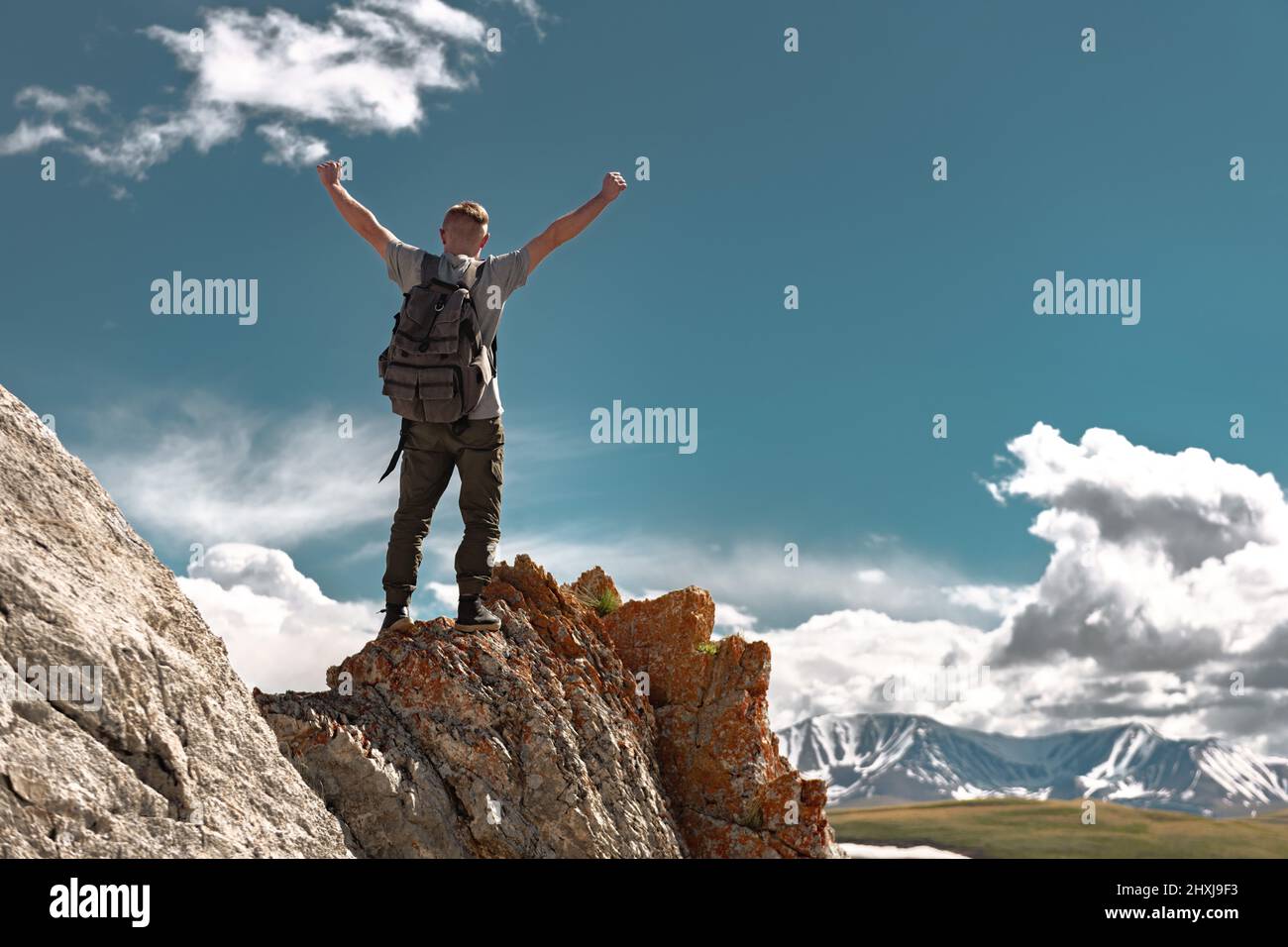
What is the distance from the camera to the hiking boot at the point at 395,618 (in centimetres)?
1206

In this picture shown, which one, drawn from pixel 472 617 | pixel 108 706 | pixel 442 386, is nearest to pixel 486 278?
pixel 442 386

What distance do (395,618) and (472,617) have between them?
3.05 ft

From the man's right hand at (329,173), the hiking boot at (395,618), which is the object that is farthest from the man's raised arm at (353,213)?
the hiking boot at (395,618)

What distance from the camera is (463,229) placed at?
1188 centimetres

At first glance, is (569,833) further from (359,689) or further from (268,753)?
(268,753)

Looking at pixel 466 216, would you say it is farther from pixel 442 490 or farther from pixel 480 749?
pixel 480 749

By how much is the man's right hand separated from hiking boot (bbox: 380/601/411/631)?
17.1ft

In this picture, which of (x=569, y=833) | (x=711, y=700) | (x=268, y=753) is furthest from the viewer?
(x=711, y=700)

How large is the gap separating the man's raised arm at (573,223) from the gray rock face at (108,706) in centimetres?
539

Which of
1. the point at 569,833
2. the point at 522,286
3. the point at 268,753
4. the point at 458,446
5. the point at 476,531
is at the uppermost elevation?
the point at 522,286
